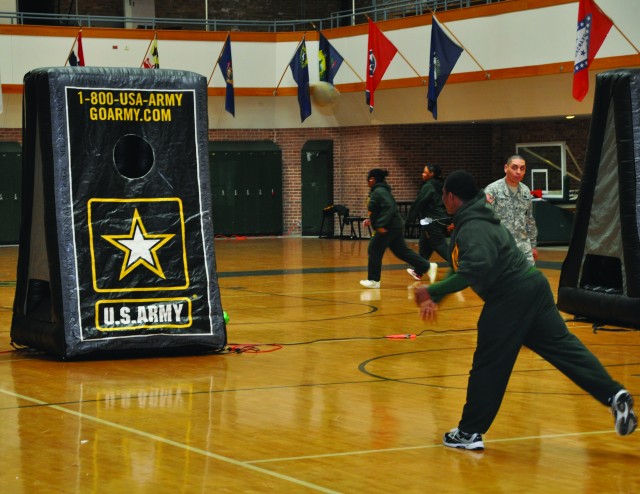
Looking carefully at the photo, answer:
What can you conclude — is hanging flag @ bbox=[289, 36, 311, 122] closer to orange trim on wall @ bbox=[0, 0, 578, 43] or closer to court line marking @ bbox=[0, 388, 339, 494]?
orange trim on wall @ bbox=[0, 0, 578, 43]

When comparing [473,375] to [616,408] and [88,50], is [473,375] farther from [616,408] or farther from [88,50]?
[88,50]

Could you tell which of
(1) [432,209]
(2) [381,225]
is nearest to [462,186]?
(2) [381,225]

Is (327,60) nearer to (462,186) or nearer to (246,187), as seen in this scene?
(246,187)

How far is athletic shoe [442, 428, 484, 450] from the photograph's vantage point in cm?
714

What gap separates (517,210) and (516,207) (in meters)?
0.04

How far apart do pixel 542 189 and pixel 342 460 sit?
2394 centimetres

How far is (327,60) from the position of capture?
29.5 metres

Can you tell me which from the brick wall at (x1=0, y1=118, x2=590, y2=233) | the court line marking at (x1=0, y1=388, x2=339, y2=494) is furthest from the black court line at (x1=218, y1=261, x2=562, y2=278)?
the court line marking at (x1=0, y1=388, x2=339, y2=494)

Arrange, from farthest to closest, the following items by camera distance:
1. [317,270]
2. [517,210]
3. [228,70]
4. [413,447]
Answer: [228,70], [317,270], [517,210], [413,447]

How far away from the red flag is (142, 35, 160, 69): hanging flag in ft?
17.2

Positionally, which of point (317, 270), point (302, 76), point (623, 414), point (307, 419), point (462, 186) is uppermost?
point (302, 76)

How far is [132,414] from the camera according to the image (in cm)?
843

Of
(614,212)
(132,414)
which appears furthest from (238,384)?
(614,212)

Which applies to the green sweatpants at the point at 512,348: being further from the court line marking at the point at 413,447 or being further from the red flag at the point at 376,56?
the red flag at the point at 376,56
